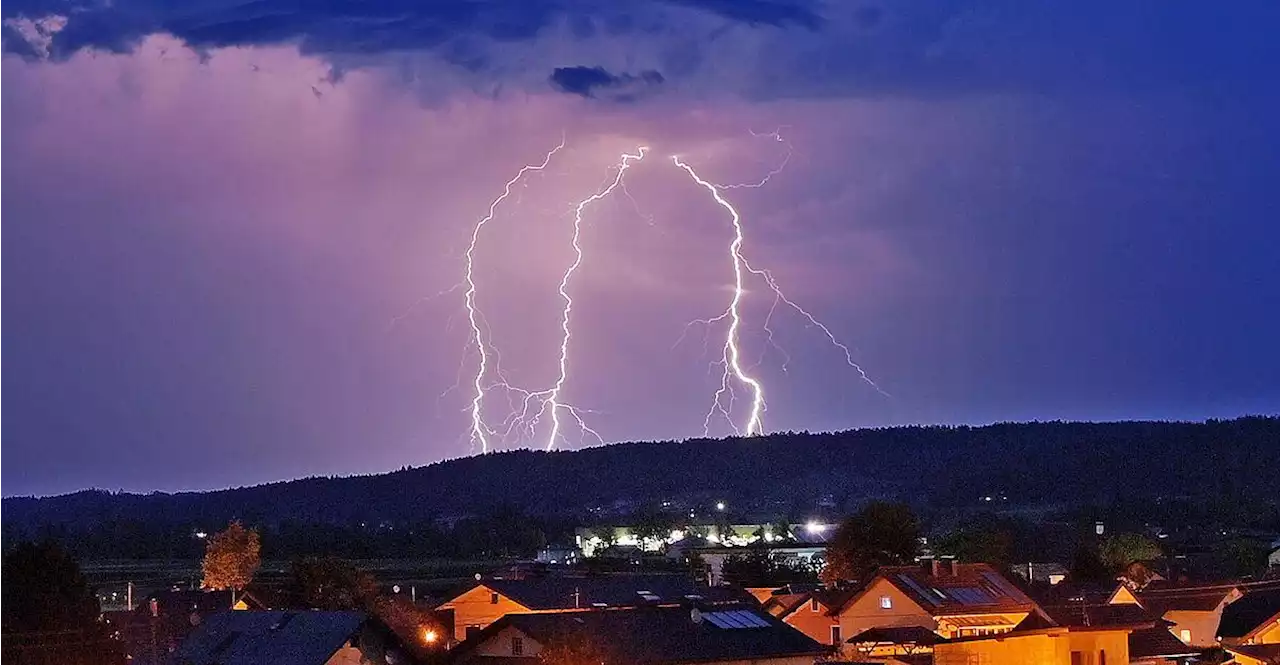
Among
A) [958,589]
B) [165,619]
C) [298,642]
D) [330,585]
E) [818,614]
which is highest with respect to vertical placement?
[330,585]

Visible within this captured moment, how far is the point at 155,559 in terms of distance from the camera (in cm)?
12006

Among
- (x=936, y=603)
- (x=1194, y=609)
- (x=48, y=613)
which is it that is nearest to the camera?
(x=48, y=613)

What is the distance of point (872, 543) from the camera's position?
78250 mm

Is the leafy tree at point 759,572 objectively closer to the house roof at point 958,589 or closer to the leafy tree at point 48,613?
the house roof at point 958,589

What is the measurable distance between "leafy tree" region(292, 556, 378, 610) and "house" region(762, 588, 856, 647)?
1180 cm

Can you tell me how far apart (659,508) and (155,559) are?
224ft

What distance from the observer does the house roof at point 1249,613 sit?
5372 cm

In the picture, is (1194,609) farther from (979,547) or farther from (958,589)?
(979,547)

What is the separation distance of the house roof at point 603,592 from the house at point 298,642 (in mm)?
6399

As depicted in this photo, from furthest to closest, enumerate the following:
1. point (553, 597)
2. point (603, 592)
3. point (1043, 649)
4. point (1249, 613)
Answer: point (1249, 613)
point (603, 592)
point (553, 597)
point (1043, 649)

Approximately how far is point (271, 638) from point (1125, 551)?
2004 inches

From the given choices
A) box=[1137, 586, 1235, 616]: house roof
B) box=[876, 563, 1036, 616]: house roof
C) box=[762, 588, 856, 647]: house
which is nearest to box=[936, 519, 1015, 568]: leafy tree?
box=[1137, 586, 1235, 616]: house roof

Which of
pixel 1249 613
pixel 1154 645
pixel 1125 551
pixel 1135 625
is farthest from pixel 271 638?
pixel 1125 551

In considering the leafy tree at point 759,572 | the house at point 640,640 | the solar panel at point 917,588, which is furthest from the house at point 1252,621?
the leafy tree at point 759,572
